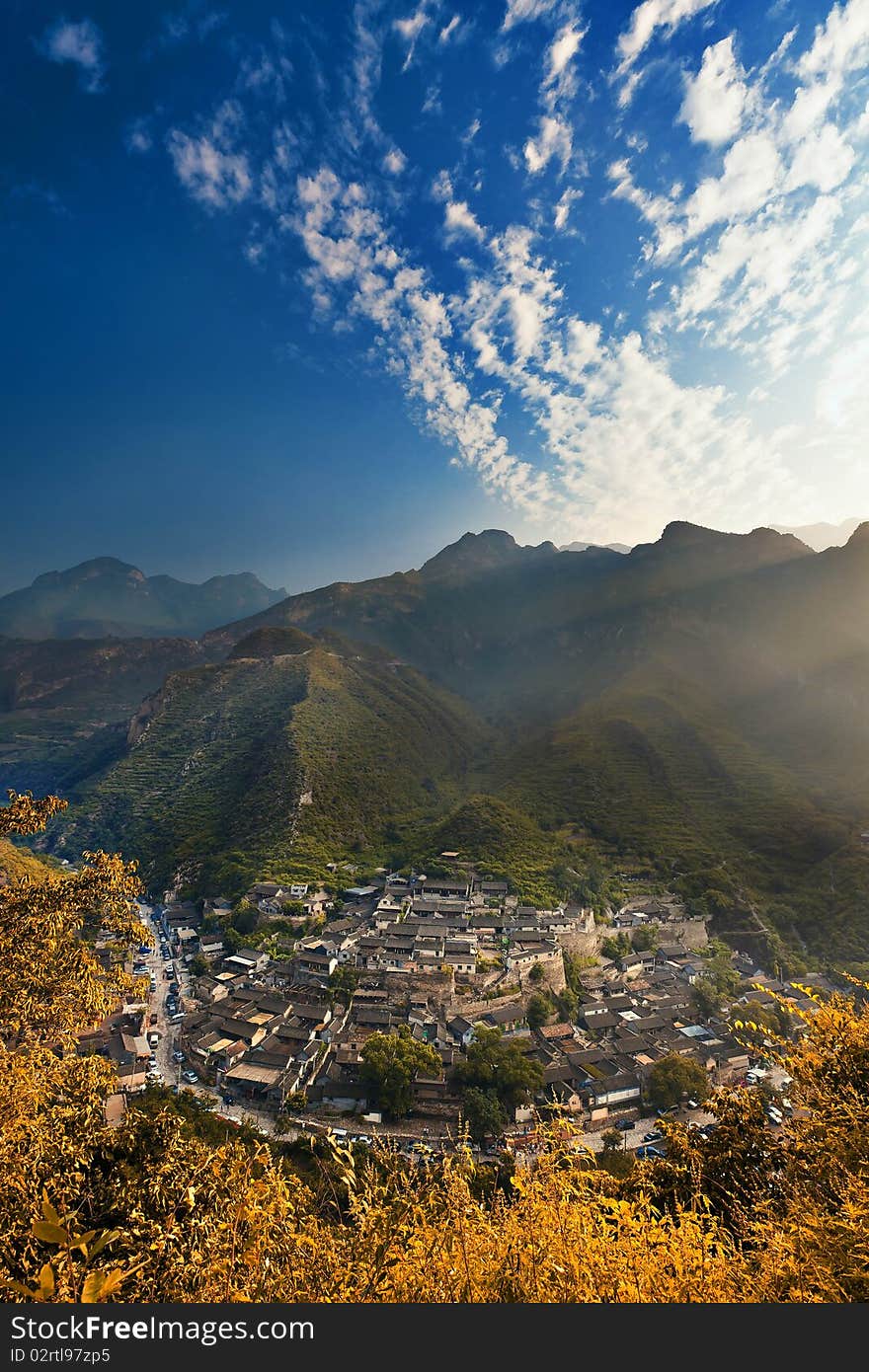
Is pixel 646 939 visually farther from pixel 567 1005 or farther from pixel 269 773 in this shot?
pixel 269 773

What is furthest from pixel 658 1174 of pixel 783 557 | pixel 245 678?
pixel 783 557

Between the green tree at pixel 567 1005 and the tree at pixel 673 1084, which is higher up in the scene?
the tree at pixel 673 1084

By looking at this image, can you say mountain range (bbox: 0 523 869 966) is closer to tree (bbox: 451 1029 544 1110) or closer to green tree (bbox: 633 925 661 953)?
green tree (bbox: 633 925 661 953)

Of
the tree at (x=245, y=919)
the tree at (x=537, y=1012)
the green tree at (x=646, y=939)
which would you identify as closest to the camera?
the tree at (x=537, y=1012)

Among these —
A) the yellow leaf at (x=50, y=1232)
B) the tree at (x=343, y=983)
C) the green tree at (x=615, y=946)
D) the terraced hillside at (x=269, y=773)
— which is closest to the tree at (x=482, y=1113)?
the tree at (x=343, y=983)

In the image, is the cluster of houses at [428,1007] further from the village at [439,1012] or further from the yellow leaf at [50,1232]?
the yellow leaf at [50,1232]

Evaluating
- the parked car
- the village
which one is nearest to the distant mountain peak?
the village

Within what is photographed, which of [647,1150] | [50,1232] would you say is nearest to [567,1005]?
[647,1150]
